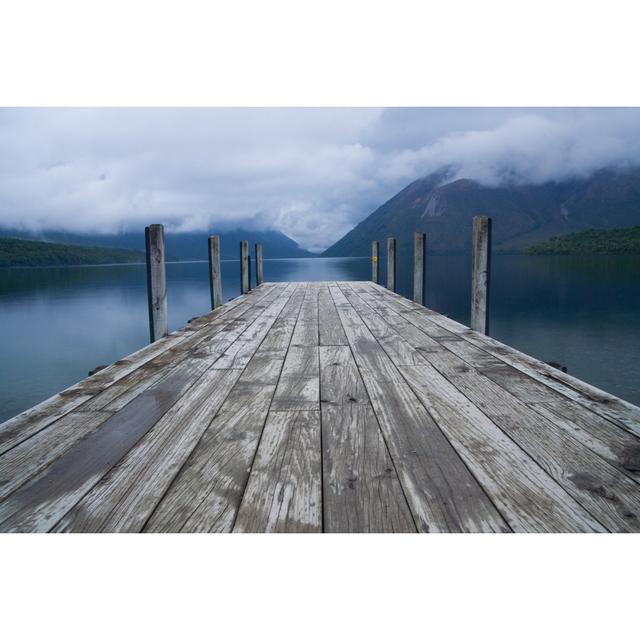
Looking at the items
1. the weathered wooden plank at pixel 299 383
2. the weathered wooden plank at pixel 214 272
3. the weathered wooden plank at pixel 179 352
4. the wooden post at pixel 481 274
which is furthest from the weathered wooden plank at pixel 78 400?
the weathered wooden plank at pixel 214 272

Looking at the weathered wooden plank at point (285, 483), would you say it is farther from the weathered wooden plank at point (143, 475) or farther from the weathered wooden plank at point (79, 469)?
the weathered wooden plank at point (79, 469)

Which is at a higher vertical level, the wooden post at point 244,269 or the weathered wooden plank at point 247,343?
the wooden post at point 244,269

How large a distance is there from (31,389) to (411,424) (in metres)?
11.5

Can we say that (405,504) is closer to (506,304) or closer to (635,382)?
(635,382)

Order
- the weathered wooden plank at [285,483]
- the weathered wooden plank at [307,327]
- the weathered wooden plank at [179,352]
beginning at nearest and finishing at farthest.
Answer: the weathered wooden plank at [285,483]
the weathered wooden plank at [179,352]
the weathered wooden plank at [307,327]

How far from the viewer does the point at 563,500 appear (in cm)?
151

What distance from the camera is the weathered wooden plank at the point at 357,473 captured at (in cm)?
140

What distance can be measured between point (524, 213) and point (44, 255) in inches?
6160

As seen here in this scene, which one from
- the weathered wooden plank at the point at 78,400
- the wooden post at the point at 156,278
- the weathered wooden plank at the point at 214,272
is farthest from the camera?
the weathered wooden plank at the point at 214,272

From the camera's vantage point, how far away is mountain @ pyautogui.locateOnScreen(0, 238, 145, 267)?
69.4 meters

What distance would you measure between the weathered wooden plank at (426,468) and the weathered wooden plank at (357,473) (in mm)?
42

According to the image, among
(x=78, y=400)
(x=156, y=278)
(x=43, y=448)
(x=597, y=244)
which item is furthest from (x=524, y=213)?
(x=43, y=448)

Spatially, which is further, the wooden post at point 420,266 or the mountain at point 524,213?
the mountain at point 524,213

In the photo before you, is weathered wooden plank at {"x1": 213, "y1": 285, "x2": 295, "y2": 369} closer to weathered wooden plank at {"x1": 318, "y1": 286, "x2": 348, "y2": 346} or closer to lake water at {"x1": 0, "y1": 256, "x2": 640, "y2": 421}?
weathered wooden plank at {"x1": 318, "y1": 286, "x2": 348, "y2": 346}
